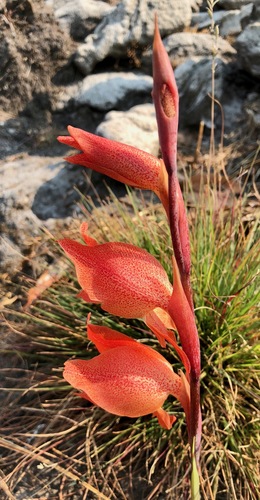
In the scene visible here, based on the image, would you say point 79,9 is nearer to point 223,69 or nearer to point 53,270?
point 223,69

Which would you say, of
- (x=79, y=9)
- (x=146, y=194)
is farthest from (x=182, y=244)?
(x=79, y=9)

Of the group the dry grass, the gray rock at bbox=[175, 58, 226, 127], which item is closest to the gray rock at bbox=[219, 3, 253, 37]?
the gray rock at bbox=[175, 58, 226, 127]

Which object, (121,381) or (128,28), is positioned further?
(128,28)

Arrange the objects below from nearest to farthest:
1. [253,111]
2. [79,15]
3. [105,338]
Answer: [105,338] < [253,111] < [79,15]

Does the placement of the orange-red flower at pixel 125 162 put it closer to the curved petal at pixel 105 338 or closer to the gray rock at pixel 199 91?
the curved petal at pixel 105 338

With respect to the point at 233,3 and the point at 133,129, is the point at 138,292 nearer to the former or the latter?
the point at 133,129

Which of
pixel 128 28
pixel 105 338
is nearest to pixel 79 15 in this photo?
pixel 128 28
